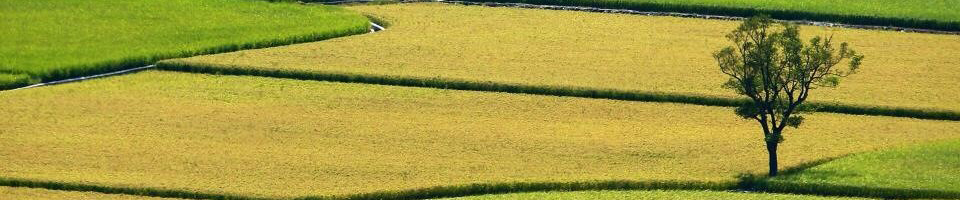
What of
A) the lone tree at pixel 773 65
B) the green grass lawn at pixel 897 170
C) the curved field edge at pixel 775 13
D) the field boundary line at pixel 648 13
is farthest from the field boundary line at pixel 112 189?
the curved field edge at pixel 775 13

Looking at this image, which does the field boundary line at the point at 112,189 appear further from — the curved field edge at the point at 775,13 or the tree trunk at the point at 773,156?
the curved field edge at the point at 775,13

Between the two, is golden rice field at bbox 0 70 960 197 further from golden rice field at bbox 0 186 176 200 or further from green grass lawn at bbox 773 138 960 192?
green grass lawn at bbox 773 138 960 192

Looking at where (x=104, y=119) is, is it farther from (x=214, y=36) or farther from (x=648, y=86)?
(x=648, y=86)

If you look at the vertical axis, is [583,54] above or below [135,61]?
above

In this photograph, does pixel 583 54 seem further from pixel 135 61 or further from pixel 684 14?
pixel 135 61

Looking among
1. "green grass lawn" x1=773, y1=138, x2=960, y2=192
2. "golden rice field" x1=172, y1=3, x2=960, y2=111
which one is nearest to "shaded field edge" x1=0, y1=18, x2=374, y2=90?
"golden rice field" x1=172, y1=3, x2=960, y2=111

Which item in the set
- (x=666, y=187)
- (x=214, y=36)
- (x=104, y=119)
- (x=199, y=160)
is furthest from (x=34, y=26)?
(x=666, y=187)

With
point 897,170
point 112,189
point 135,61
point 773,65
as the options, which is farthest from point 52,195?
point 897,170
